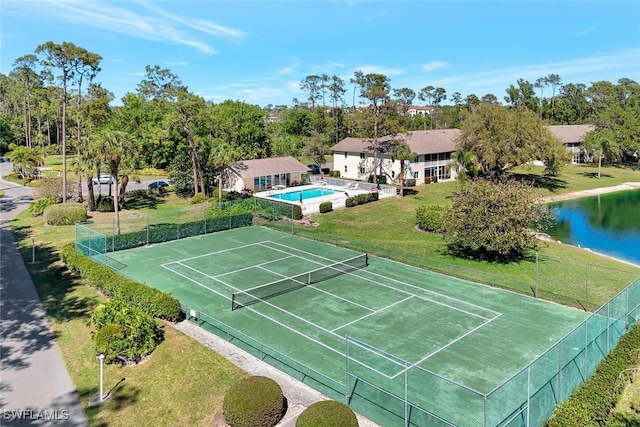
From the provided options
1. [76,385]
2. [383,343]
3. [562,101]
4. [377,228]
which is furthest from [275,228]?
[562,101]

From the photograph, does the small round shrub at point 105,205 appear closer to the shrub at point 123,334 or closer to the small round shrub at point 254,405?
the shrub at point 123,334

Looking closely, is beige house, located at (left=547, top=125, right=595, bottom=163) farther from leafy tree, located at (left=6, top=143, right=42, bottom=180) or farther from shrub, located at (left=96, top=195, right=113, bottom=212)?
leafy tree, located at (left=6, top=143, right=42, bottom=180)

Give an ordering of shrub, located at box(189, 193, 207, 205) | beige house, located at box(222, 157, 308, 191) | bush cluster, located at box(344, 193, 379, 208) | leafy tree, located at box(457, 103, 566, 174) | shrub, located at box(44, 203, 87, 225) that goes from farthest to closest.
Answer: beige house, located at box(222, 157, 308, 191) < leafy tree, located at box(457, 103, 566, 174) < shrub, located at box(189, 193, 207, 205) < bush cluster, located at box(344, 193, 379, 208) < shrub, located at box(44, 203, 87, 225)

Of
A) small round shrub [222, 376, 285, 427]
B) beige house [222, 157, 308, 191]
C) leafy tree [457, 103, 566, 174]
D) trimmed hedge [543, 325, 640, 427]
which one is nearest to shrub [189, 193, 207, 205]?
beige house [222, 157, 308, 191]

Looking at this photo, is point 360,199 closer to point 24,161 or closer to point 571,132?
point 24,161

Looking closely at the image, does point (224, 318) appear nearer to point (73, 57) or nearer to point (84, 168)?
point (84, 168)

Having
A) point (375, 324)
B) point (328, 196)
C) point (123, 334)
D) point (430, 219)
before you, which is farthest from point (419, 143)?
point (123, 334)

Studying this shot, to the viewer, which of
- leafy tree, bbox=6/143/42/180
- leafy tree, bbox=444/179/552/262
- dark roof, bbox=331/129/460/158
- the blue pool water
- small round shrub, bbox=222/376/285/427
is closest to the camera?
small round shrub, bbox=222/376/285/427
